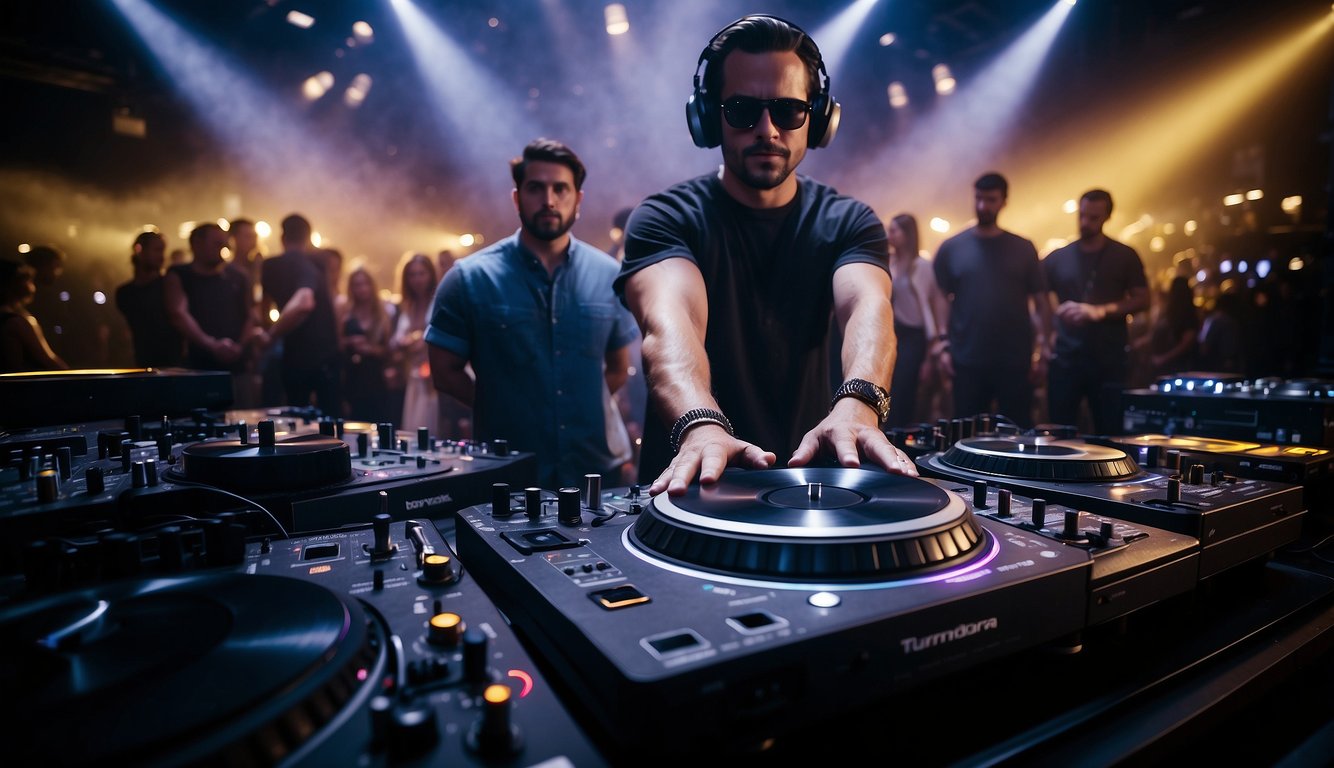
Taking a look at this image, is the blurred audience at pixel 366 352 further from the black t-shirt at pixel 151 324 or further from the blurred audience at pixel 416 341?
the black t-shirt at pixel 151 324

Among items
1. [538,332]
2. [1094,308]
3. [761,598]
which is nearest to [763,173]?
[761,598]

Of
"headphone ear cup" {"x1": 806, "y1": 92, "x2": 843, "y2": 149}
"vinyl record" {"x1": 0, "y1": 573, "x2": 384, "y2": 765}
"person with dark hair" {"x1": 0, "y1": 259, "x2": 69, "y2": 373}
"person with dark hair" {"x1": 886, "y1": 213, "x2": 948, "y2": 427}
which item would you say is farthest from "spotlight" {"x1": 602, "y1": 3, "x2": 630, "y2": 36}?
"vinyl record" {"x1": 0, "y1": 573, "x2": 384, "y2": 765}

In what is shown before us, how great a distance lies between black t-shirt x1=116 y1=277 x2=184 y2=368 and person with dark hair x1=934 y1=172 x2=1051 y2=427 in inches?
233

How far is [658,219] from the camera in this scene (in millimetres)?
1847

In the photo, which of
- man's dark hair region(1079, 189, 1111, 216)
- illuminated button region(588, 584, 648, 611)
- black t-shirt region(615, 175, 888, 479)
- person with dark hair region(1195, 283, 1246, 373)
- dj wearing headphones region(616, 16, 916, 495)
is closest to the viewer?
illuminated button region(588, 584, 648, 611)

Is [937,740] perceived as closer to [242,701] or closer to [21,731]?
[242,701]

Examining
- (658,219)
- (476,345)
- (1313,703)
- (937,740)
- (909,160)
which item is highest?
(909,160)

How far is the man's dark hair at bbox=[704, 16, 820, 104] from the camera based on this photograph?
5.56ft

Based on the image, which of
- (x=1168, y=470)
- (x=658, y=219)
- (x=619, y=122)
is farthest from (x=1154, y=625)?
(x=619, y=122)

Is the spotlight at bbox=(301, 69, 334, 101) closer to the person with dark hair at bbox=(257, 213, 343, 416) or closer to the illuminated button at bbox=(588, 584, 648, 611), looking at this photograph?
the person with dark hair at bbox=(257, 213, 343, 416)

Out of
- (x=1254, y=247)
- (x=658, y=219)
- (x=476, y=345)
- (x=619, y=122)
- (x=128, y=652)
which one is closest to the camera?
(x=128, y=652)

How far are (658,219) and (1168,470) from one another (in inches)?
52.9

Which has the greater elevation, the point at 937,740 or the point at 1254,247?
the point at 1254,247

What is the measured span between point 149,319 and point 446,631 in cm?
584
